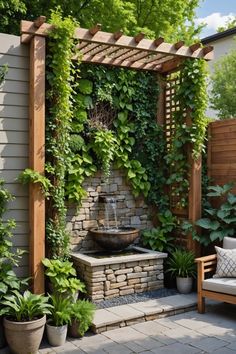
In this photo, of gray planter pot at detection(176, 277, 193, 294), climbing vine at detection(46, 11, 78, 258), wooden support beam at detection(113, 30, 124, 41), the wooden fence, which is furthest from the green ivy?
the wooden fence

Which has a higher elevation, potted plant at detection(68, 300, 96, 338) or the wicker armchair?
the wicker armchair

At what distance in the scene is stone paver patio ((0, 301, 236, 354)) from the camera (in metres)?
3.55

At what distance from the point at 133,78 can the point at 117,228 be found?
2.09m

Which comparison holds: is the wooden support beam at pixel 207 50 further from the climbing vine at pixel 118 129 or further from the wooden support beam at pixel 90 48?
the wooden support beam at pixel 90 48

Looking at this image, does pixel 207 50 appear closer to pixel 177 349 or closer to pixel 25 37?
pixel 25 37

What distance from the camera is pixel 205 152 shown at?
566cm

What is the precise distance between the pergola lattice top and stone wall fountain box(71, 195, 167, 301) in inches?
72.3

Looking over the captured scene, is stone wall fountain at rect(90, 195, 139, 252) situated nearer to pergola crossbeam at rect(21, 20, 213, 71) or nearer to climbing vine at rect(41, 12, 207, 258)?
climbing vine at rect(41, 12, 207, 258)

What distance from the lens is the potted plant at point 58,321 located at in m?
3.69

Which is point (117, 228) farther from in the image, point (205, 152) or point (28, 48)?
point (28, 48)

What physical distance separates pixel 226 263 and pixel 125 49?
9.20 ft

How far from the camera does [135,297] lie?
4.78m

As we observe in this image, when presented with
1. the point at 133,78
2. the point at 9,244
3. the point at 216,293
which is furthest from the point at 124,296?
the point at 133,78

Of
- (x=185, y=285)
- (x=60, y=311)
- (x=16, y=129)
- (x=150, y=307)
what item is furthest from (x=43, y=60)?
(x=185, y=285)
